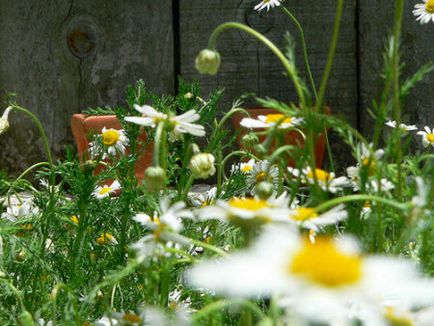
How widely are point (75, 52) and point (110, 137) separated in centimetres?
155

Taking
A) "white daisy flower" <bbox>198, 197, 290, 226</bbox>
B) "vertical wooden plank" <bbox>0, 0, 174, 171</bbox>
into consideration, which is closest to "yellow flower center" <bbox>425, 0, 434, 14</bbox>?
"vertical wooden plank" <bbox>0, 0, 174, 171</bbox>

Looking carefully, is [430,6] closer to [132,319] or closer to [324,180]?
[324,180]

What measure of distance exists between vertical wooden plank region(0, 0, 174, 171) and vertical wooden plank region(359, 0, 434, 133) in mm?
603

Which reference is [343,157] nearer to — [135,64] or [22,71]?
[135,64]

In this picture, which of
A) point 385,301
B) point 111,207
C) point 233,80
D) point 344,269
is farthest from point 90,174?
point 233,80

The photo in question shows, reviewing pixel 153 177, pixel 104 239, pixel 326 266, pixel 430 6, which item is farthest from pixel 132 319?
pixel 430 6

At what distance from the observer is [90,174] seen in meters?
1.12

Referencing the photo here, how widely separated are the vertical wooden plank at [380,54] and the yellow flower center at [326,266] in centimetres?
257

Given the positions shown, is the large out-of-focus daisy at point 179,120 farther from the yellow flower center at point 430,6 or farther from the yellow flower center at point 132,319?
the yellow flower center at point 430,6

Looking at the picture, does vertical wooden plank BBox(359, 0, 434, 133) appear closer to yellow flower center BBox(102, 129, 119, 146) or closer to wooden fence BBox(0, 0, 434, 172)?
wooden fence BBox(0, 0, 434, 172)

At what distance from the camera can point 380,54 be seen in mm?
2938

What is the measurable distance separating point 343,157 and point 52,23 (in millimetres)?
1005

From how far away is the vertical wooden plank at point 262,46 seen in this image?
9.62 ft

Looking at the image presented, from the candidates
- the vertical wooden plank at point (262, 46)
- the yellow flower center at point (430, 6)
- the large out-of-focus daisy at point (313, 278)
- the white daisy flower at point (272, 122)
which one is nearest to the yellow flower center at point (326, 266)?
the large out-of-focus daisy at point (313, 278)
